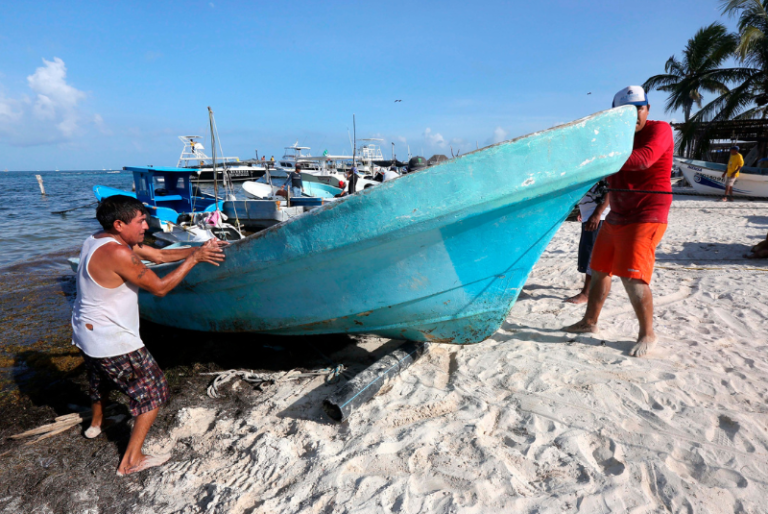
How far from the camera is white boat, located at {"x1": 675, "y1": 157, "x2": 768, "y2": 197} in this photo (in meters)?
12.8

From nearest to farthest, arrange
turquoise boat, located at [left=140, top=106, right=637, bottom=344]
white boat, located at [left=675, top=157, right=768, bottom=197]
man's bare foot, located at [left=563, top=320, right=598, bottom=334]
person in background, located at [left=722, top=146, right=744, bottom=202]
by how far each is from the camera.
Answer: turquoise boat, located at [left=140, top=106, right=637, bottom=344] → man's bare foot, located at [left=563, top=320, right=598, bottom=334] → person in background, located at [left=722, top=146, right=744, bottom=202] → white boat, located at [left=675, top=157, right=768, bottom=197]

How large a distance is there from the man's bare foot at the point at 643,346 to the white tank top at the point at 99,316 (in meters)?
3.39

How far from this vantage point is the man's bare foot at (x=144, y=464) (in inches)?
92.7

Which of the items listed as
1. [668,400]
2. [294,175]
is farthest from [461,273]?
[294,175]

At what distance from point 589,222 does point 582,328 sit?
3.76 feet

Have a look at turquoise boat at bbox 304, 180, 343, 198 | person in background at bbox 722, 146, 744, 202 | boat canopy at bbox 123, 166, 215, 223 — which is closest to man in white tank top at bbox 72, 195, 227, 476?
boat canopy at bbox 123, 166, 215, 223

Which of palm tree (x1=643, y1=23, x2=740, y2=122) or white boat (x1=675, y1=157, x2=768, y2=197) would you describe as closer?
white boat (x1=675, y1=157, x2=768, y2=197)

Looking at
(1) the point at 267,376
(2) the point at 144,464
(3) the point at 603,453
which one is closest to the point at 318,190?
(1) the point at 267,376

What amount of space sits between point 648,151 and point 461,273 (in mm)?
1496

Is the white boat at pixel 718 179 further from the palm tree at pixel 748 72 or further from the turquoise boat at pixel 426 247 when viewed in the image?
the turquoise boat at pixel 426 247

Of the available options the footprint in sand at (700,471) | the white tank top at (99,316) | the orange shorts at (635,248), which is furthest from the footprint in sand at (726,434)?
the white tank top at (99,316)

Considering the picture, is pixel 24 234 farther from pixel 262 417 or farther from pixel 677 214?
pixel 677 214

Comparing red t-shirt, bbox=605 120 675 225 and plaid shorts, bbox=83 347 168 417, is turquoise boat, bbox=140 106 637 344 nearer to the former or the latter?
red t-shirt, bbox=605 120 675 225

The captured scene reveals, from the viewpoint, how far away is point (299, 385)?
3.16 m
